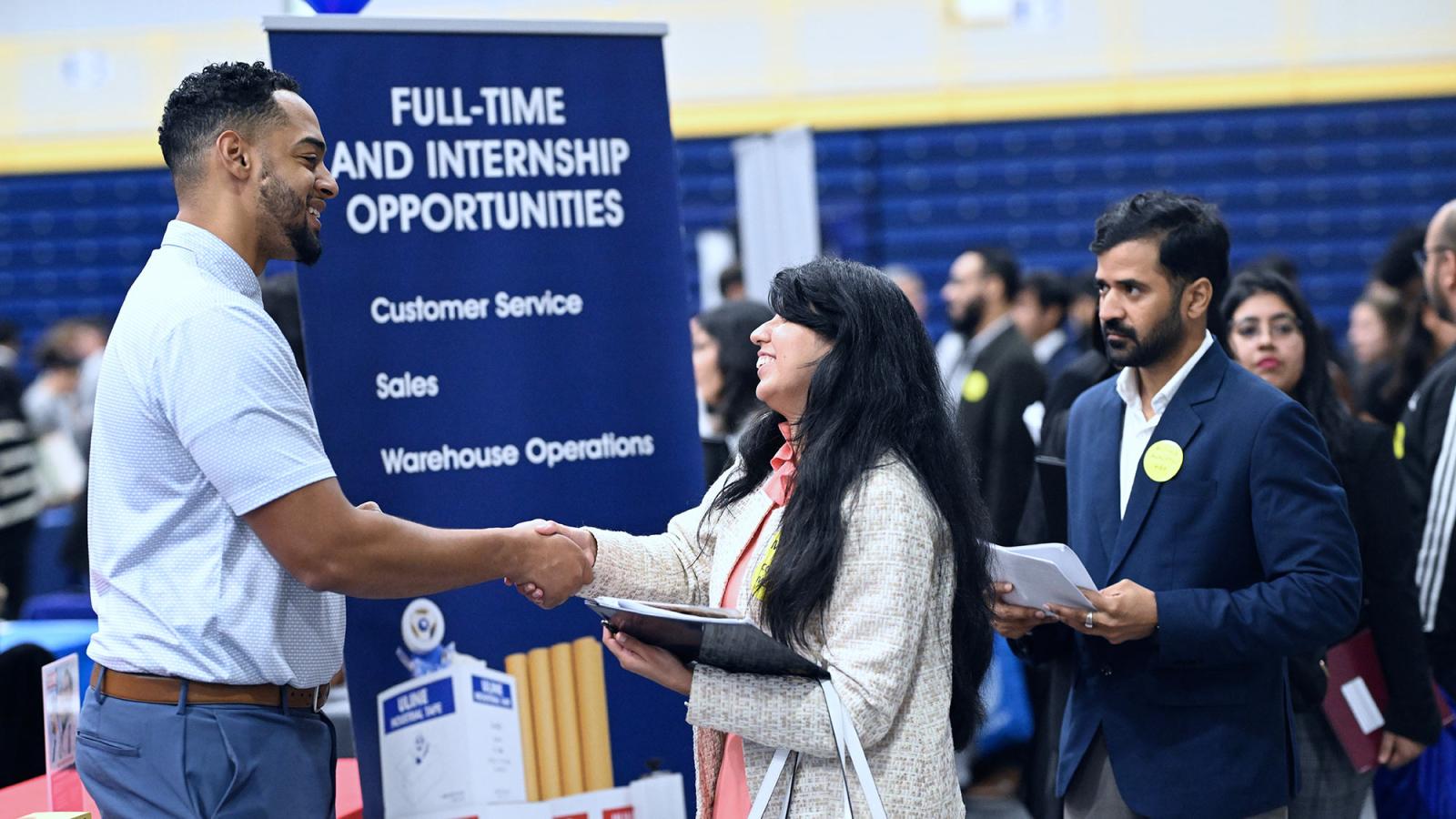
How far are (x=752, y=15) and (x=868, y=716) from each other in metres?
9.44

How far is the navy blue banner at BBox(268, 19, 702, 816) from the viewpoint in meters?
2.81

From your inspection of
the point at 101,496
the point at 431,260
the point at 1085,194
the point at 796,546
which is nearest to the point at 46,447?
the point at 431,260

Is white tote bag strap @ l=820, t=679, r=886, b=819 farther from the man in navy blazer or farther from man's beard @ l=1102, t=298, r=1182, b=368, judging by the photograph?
man's beard @ l=1102, t=298, r=1182, b=368

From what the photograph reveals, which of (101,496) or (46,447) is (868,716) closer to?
(101,496)

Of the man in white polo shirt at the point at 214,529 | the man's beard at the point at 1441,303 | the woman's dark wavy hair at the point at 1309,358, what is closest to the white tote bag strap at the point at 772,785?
the man in white polo shirt at the point at 214,529

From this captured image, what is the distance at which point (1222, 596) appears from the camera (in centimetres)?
232

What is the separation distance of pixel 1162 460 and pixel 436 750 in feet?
5.14

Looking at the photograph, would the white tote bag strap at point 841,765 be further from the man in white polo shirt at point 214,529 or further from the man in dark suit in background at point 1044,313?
the man in dark suit in background at point 1044,313

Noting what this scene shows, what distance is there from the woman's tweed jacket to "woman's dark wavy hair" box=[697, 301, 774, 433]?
6.59 ft

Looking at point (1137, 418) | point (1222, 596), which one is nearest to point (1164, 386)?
point (1137, 418)

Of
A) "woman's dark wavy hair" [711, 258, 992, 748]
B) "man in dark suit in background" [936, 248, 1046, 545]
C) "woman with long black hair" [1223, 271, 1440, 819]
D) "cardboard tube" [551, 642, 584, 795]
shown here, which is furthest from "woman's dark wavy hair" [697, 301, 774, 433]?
"woman's dark wavy hair" [711, 258, 992, 748]

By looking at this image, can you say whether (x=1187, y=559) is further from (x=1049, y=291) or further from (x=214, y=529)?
(x=1049, y=291)

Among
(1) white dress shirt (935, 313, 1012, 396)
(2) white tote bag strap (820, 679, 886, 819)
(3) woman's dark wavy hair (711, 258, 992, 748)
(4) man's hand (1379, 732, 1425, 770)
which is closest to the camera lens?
(2) white tote bag strap (820, 679, 886, 819)

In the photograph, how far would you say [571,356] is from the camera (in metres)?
3.01
